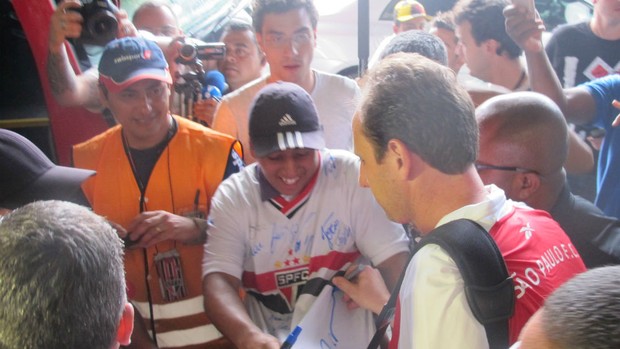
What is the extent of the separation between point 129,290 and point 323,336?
33.1 inches

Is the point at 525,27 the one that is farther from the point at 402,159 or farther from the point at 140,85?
the point at 140,85

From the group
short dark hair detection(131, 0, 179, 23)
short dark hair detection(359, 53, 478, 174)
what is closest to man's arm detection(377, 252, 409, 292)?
short dark hair detection(359, 53, 478, 174)

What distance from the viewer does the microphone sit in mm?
3230

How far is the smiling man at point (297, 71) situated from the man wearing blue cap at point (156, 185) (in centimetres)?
45

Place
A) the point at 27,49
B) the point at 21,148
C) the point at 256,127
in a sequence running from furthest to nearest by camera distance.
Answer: the point at 27,49 → the point at 256,127 → the point at 21,148

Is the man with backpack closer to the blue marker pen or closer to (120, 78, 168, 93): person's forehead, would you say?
the blue marker pen

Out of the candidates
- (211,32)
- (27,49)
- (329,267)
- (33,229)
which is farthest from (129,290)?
(211,32)

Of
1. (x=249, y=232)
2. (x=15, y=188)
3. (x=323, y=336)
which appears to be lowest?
(x=323, y=336)

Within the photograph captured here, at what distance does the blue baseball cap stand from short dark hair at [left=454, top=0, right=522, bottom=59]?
5.42 ft

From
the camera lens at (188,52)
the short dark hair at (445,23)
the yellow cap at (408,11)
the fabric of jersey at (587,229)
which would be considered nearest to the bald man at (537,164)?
the fabric of jersey at (587,229)

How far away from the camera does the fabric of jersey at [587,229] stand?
190cm

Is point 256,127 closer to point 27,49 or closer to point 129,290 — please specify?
point 129,290

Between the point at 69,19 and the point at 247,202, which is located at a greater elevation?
the point at 69,19

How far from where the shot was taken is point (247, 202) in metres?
2.26
